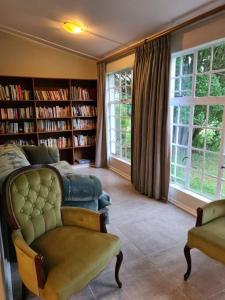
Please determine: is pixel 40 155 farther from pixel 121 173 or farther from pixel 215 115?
pixel 215 115

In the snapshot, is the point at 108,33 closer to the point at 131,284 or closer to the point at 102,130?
the point at 102,130

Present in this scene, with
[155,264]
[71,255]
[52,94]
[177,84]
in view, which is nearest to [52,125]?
[52,94]

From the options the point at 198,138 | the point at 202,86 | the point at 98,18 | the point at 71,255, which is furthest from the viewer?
the point at 98,18

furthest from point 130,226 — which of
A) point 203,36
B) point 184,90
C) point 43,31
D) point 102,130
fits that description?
point 43,31

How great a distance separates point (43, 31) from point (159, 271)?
12.9 ft

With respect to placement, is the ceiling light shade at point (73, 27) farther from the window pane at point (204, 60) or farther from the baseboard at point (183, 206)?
the baseboard at point (183, 206)

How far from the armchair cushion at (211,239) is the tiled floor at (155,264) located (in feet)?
1.04

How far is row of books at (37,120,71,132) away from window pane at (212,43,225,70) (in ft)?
10.5

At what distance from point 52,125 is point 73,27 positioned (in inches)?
80.6

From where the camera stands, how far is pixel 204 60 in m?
2.78

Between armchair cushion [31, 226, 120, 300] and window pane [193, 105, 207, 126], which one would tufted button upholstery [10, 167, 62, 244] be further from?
window pane [193, 105, 207, 126]

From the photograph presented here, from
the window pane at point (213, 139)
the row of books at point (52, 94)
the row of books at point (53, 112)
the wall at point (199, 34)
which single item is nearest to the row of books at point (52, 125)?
the row of books at point (53, 112)

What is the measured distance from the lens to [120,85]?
459 cm

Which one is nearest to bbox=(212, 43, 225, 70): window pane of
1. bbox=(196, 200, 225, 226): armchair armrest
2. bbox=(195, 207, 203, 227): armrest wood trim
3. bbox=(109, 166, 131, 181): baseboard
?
bbox=(196, 200, 225, 226): armchair armrest
